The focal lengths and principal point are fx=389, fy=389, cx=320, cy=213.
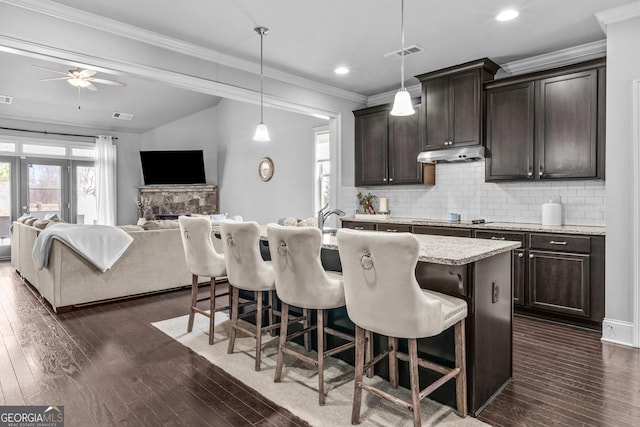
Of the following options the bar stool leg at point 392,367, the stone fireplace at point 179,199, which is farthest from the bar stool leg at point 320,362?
the stone fireplace at point 179,199

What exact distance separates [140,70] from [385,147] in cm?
325

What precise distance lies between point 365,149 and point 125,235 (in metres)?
3.44

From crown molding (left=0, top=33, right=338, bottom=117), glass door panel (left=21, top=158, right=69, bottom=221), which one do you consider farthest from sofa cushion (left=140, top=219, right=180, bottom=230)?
glass door panel (left=21, top=158, right=69, bottom=221)

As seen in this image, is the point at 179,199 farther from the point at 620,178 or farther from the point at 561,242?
the point at 620,178

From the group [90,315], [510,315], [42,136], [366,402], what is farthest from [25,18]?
[42,136]

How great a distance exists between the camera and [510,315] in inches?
98.4

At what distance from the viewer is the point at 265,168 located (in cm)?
788

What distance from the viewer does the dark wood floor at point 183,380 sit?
6.94 feet

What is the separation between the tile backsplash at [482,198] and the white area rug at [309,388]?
9.89ft

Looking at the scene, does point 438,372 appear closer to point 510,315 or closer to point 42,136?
point 510,315

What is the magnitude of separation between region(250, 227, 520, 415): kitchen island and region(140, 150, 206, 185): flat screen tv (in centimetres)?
721

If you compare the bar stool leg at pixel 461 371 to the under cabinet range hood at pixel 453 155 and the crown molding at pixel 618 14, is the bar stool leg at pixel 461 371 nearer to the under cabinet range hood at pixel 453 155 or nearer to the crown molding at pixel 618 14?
the under cabinet range hood at pixel 453 155

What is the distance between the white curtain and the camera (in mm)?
8742

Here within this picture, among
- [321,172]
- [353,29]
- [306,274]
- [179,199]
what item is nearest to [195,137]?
[179,199]
